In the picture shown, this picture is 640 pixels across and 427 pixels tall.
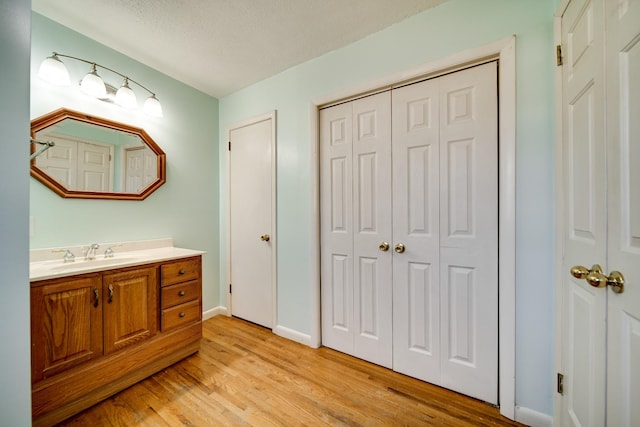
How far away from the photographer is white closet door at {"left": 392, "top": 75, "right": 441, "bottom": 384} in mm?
1598

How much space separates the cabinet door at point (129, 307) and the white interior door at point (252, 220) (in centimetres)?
94

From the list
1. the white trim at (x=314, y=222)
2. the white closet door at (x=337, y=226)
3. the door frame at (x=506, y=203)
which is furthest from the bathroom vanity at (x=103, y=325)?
the door frame at (x=506, y=203)

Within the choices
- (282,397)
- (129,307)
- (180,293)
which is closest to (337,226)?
(282,397)

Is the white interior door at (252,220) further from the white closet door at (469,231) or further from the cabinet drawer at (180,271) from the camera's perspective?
the white closet door at (469,231)

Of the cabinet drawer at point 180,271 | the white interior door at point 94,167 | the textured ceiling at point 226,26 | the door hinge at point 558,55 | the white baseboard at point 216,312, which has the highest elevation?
the textured ceiling at point 226,26

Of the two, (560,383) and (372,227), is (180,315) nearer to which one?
(372,227)

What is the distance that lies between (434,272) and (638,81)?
1202 millimetres

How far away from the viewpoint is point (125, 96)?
1.96 metres

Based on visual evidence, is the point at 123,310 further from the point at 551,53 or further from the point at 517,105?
A: the point at 551,53

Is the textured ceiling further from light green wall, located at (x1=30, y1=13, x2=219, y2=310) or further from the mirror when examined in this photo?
the mirror

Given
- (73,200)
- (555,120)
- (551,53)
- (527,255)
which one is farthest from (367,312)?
(73,200)

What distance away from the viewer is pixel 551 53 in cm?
126

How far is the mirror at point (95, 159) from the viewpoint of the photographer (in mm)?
1659

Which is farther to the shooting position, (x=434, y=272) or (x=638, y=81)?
(x=434, y=272)
